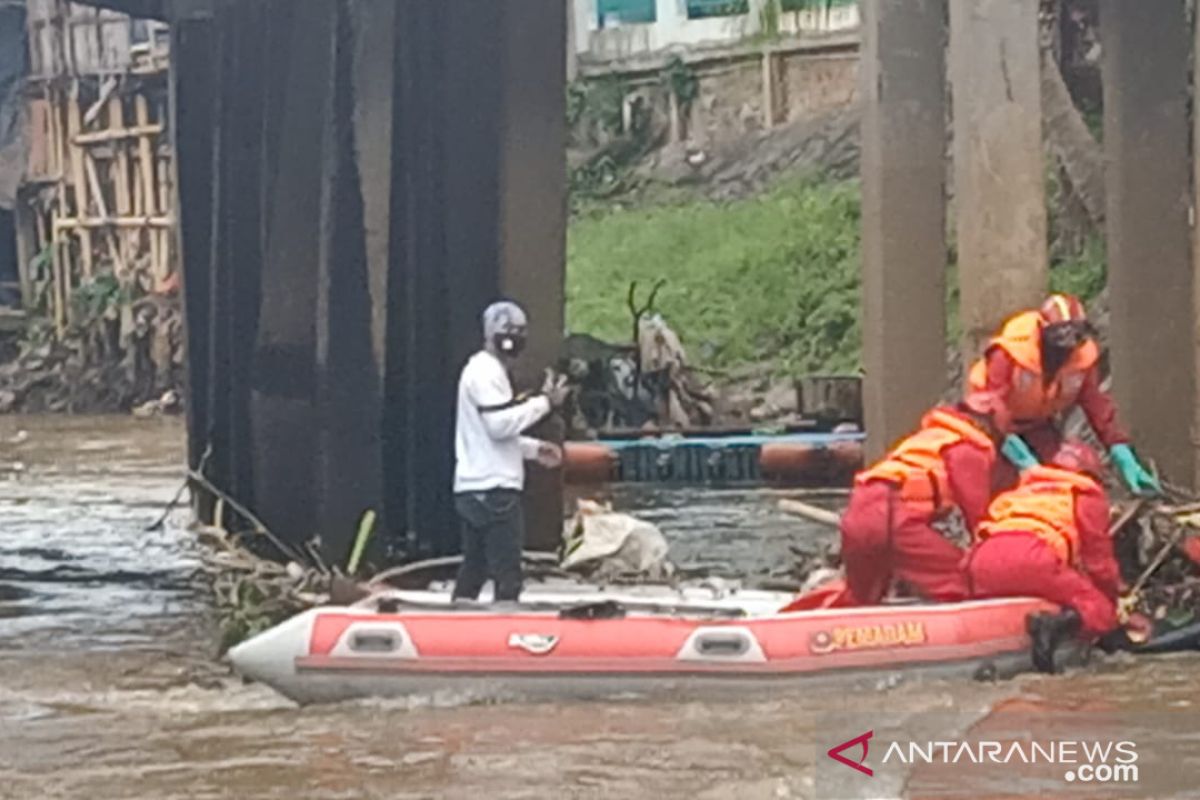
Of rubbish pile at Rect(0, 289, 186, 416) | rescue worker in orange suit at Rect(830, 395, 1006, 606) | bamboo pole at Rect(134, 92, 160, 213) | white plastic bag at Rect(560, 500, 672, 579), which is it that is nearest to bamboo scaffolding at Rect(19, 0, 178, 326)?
bamboo pole at Rect(134, 92, 160, 213)

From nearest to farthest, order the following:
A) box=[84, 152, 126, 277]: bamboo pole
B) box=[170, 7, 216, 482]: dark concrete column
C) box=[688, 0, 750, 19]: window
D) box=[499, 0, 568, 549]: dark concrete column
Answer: box=[499, 0, 568, 549]: dark concrete column
box=[170, 7, 216, 482]: dark concrete column
box=[84, 152, 126, 277]: bamboo pole
box=[688, 0, 750, 19]: window

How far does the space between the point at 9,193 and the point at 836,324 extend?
1848 centimetres

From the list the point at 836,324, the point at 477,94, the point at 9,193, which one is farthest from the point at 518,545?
the point at 9,193

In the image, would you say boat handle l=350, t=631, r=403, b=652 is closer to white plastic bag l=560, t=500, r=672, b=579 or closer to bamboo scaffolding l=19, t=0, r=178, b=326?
white plastic bag l=560, t=500, r=672, b=579

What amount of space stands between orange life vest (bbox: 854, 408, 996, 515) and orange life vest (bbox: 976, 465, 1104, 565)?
21cm

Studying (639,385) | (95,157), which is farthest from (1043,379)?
(95,157)

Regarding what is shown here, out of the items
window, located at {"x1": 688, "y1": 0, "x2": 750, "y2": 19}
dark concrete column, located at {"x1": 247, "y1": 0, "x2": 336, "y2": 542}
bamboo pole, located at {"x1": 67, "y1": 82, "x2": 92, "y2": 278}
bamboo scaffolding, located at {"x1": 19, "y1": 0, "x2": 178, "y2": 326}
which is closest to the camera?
dark concrete column, located at {"x1": 247, "y1": 0, "x2": 336, "y2": 542}

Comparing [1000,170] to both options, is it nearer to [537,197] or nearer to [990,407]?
[990,407]

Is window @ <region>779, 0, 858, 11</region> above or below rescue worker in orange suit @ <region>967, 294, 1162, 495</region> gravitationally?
above

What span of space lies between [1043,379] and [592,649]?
7.84 ft

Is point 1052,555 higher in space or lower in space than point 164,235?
higher

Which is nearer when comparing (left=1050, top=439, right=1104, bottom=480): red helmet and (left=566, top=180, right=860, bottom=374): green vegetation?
(left=1050, top=439, right=1104, bottom=480): red helmet

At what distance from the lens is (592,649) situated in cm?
1081

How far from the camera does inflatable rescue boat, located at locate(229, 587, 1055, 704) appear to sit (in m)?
10.8
